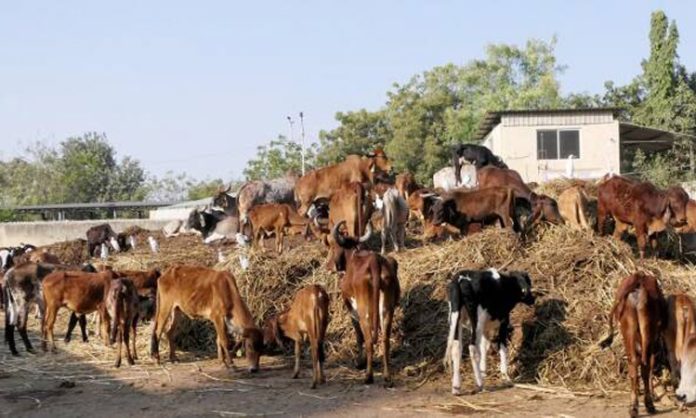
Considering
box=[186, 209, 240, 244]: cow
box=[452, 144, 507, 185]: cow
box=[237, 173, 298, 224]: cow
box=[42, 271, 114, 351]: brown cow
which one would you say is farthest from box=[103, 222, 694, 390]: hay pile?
box=[452, 144, 507, 185]: cow

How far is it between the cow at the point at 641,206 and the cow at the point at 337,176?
474cm

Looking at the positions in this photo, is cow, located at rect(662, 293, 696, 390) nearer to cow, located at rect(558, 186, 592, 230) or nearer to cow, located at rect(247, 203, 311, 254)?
cow, located at rect(558, 186, 592, 230)

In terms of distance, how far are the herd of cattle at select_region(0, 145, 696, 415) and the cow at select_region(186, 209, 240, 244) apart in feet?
2.13

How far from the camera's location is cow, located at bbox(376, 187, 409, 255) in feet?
56.2

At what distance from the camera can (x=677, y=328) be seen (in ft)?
35.2

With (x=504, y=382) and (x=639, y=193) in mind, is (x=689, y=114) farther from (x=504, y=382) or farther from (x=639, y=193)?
(x=504, y=382)

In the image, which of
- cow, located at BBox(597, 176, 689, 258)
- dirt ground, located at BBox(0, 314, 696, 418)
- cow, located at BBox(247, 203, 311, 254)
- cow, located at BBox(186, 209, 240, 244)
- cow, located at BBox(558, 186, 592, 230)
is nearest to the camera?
dirt ground, located at BBox(0, 314, 696, 418)

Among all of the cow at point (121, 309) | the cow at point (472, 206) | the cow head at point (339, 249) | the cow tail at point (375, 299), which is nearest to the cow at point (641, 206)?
the cow at point (472, 206)

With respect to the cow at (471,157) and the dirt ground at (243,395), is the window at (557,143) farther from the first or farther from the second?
the dirt ground at (243,395)

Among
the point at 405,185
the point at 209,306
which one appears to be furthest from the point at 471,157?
the point at 209,306

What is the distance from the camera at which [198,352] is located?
1569 centimetres

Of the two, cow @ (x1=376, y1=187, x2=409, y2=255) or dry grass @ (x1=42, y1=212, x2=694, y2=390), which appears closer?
dry grass @ (x1=42, y1=212, x2=694, y2=390)

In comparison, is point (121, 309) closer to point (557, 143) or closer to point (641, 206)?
point (641, 206)

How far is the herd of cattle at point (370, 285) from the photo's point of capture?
425 inches
